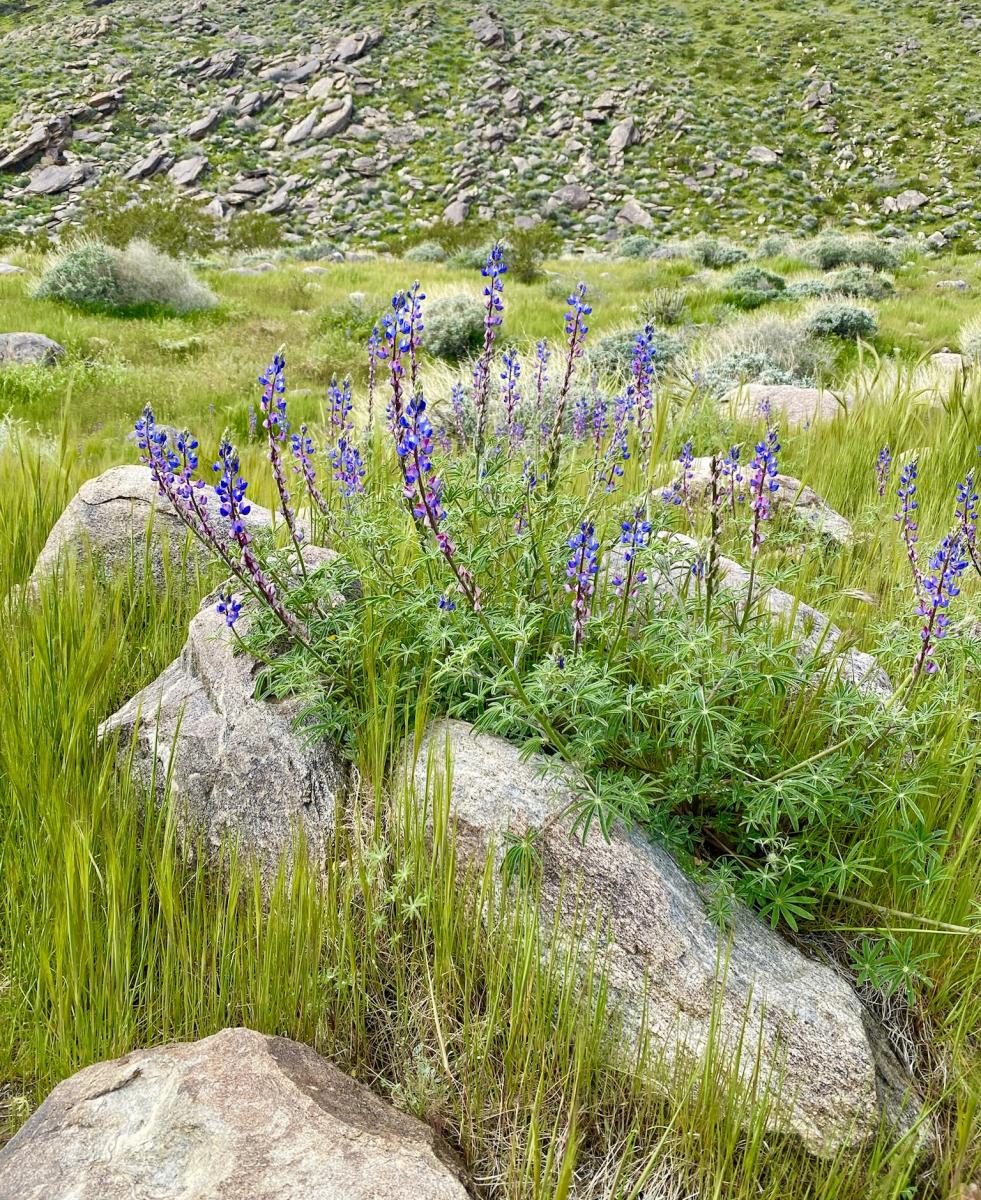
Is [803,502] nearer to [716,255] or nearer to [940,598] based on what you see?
[940,598]

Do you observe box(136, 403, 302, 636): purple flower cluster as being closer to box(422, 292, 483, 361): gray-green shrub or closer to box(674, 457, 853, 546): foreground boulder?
box(674, 457, 853, 546): foreground boulder

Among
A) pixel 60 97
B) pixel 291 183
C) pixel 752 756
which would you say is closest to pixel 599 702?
pixel 752 756

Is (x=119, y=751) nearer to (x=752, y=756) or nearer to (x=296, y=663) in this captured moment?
(x=296, y=663)

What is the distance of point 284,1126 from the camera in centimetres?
131

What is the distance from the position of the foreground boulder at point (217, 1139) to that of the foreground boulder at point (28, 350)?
10086 mm

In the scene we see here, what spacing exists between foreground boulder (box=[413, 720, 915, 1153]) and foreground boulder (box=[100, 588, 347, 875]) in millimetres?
402

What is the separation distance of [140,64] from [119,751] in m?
63.8

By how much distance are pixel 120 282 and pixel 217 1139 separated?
1509 centimetres

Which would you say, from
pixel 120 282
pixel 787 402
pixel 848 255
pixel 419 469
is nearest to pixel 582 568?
pixel 419 469

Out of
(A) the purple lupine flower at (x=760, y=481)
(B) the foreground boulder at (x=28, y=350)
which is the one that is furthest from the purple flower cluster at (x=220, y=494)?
(B) the foreground boulder at (x=28, y=350)

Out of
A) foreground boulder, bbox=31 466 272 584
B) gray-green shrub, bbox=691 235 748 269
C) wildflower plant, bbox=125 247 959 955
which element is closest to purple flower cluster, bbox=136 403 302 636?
wildflower plant, bbox=125 247 959 955

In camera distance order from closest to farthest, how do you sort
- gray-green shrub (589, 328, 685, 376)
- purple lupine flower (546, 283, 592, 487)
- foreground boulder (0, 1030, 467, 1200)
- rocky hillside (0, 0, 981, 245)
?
1. foreground boulder (0, 1030, 467, 1200)
2. purple lupine flower (546, 283, 592, 487)
3. gray-green shrub (589, 328, 685, 376)
4. rocky hillside (0, 0, 981, 245)

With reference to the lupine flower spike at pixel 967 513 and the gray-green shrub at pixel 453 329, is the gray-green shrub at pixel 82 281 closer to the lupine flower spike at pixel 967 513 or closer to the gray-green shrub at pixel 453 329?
the gray-green shrub at pixel 453 329

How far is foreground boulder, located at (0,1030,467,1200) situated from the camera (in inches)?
48.1
